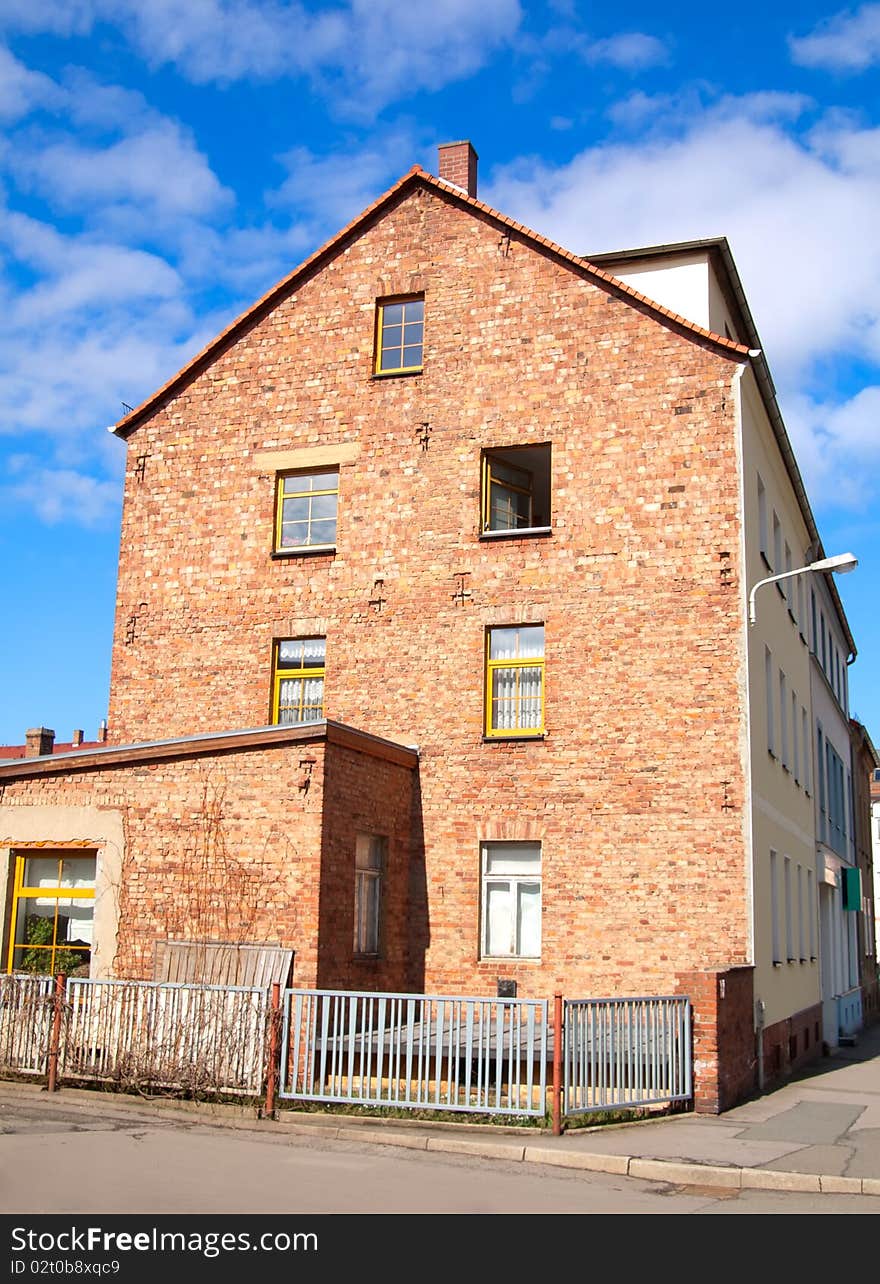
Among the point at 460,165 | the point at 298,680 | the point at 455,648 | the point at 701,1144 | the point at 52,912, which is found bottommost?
the point at 701,1144

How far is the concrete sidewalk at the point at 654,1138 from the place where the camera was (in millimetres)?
11531

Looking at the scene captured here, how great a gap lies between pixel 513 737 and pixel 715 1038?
591 centimetres

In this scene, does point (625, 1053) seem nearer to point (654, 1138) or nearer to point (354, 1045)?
point (654, 1138)

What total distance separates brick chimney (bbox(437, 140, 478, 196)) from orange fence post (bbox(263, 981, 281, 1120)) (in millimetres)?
15723

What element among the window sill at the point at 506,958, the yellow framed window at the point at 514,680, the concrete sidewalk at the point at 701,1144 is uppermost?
the yellow framed window at the point at 514,680

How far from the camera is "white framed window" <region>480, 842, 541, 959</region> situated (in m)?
19.4

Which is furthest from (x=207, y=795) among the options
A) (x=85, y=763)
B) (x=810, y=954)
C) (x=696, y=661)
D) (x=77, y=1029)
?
(x=810, y=954)

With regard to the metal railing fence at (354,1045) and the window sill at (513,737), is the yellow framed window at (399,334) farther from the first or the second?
the metal railing fence at (354,1045)

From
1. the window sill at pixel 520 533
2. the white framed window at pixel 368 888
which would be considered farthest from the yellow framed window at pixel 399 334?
the white framed window at pixel 368 888

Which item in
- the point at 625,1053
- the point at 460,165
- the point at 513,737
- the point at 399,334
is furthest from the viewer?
the point at 460,165

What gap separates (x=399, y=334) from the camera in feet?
72.7

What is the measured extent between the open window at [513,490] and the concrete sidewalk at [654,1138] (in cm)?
947

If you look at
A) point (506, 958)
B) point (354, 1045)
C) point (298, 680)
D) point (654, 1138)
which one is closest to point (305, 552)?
point (298, 680)

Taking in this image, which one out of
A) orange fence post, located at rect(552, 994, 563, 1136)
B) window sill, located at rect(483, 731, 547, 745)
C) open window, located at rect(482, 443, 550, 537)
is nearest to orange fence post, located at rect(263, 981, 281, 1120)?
orange fence post, located at rect(552, 994, 563, 1136)
